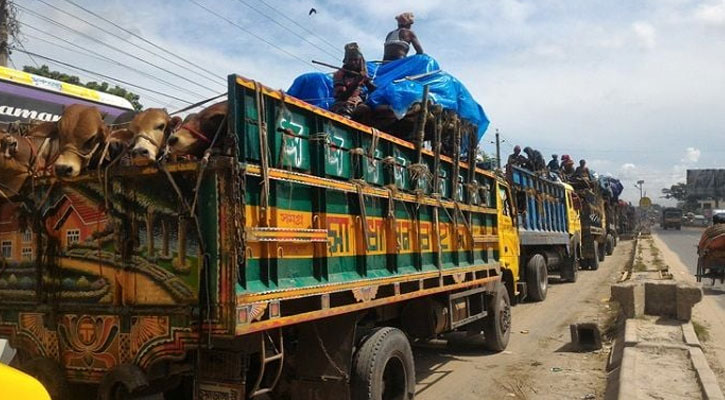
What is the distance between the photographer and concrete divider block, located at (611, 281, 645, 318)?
28.2ft

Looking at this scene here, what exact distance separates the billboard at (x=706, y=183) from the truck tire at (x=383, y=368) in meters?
91.2

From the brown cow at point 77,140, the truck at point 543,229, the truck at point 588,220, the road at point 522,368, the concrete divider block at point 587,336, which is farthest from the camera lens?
the truck at point 588,220

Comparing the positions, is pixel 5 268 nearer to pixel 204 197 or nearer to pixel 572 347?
pixel 204 197

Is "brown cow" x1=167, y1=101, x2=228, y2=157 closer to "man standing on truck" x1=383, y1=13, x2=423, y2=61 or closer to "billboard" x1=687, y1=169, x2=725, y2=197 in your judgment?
"man standing on truck" x1=383, y1=13, x2=423, y2=61

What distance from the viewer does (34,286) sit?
3682 mm

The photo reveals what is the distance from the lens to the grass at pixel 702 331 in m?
8.25

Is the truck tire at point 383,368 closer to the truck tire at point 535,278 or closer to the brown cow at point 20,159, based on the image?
the brown cow at point 20,159

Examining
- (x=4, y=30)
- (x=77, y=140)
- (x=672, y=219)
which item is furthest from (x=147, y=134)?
(x=672, y=219)

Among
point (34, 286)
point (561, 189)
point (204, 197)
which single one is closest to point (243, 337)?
point (204, 197)

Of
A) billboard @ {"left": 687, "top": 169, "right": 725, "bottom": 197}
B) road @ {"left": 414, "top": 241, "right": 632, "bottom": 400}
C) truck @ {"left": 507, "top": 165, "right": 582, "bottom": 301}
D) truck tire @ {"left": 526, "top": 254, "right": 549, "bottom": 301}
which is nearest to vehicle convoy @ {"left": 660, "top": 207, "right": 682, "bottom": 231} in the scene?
billboard @ {"left": 687, "top": 169, "right": 725, "bottom": 197}

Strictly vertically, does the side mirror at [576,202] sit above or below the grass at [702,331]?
above

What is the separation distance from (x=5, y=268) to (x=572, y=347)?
21.6 feet

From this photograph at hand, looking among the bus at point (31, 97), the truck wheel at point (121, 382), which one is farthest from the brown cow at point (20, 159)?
the bus at point (31, 97)

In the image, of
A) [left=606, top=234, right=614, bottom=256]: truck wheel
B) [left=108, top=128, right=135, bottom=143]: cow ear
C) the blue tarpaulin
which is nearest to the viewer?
[left=108, top=128, right=135, bottom=143]: cow ear
